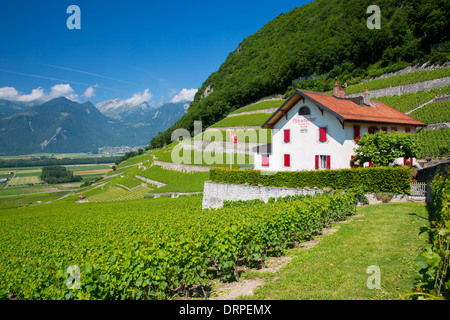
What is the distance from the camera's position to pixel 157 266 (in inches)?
280

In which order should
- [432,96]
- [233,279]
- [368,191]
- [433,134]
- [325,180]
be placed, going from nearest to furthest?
[233,279] < [368,191] < [325,180] < [433,134] < [432,96]

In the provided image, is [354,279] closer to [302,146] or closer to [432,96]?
[302,146]

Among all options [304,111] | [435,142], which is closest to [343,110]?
[304,111]

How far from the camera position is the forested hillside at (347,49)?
74.4m

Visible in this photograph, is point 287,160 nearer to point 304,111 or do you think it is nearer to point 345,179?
Result: point 304,111

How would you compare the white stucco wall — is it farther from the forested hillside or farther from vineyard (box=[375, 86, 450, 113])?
the forested hillside

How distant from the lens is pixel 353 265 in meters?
8.17

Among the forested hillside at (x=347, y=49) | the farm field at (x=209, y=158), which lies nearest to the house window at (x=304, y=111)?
the farm field at (x=209, y=158)

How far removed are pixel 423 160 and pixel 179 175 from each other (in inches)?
1769

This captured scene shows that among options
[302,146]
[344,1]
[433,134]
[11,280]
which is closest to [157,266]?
[11,280]

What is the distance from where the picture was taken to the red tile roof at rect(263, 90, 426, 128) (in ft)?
79.1

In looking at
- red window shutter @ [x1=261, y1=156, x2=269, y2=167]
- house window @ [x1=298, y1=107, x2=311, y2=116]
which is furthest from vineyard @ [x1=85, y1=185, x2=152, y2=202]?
house window @ [x1=298, y1=107, x2=311, y2=116]

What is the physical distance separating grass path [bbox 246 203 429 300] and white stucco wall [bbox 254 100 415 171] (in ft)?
40.0
